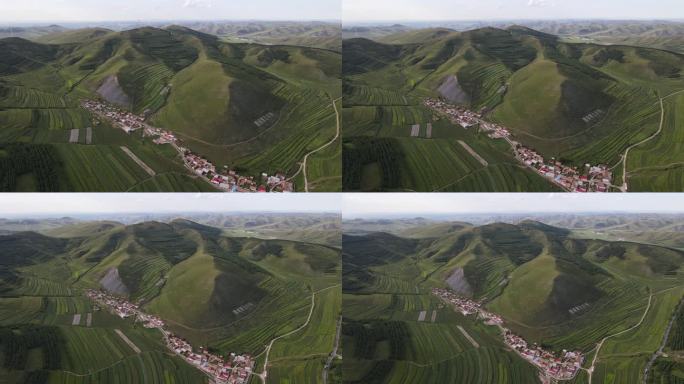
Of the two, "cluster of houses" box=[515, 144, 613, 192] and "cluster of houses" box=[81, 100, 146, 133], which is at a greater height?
"cluster of houses" box=[81, 100, 146, 133]

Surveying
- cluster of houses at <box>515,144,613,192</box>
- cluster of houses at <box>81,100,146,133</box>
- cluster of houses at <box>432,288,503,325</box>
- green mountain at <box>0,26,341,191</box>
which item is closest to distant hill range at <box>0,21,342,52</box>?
green mountain at <box>0,26,341,191</box>

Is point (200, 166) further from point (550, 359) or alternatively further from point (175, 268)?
point (550, 359)

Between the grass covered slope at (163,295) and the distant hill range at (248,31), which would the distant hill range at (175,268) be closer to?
the grass covered slope at (163,295)

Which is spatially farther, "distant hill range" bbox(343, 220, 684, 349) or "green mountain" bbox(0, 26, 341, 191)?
"distant hill range" bbox(343, 220, 684, 349)

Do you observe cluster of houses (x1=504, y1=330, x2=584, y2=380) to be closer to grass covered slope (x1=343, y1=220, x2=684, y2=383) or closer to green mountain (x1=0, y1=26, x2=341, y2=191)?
grass covered slope (x1=343, y1=220, x2=684, y2=383)

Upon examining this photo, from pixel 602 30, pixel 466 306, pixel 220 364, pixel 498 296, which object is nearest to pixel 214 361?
pixel 220 364

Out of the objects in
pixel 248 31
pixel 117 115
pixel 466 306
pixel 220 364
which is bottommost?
pixel 220 364

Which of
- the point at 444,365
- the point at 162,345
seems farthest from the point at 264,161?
the point at 444,365

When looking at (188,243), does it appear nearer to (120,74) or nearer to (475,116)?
(120,74)
